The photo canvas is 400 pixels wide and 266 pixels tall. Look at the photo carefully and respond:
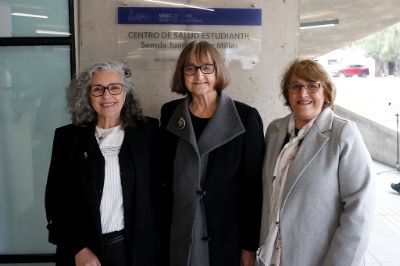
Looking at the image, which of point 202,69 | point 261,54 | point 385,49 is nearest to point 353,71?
point 385,49

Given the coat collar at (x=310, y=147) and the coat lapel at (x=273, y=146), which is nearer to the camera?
the coat collar at (x=310, y=147)

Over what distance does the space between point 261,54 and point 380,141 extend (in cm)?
1045

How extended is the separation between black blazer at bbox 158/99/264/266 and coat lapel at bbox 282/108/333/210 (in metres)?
0.27

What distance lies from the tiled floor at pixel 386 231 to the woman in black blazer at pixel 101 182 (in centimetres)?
379

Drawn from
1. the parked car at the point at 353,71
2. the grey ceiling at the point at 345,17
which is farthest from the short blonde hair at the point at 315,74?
the parked car at the point at 353,71

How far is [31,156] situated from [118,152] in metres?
1.53

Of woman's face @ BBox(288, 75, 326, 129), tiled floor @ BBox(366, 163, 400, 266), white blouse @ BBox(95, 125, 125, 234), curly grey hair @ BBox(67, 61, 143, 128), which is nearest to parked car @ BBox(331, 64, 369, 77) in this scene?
tiled floor @ BBox(366, 163, 400, 266)

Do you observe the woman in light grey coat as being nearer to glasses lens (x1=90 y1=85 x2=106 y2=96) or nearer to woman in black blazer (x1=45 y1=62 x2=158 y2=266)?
woman in black blazer (x1=45 y1=62 x2=158 y2=266)

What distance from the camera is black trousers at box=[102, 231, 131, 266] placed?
2.05 m

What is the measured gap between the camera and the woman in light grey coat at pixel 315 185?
1774 millimetres

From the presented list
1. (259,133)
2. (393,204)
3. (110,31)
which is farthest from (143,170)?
(393,204)

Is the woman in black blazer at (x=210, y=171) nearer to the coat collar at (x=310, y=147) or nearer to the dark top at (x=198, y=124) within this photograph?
the dark top at (x=198, y=124)

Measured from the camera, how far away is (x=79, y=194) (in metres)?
2.08

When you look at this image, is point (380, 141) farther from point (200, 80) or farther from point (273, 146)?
point (200, 80)
